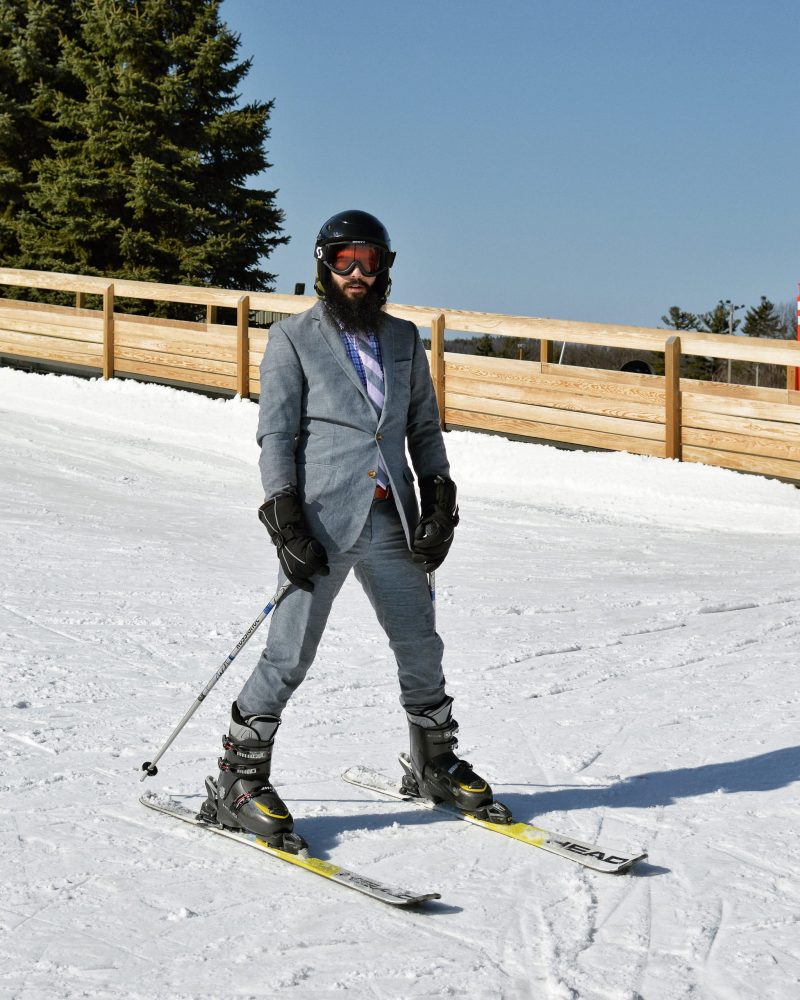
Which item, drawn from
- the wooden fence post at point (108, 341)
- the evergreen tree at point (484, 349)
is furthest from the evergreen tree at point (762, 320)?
the wooden fence post at point (108, 341)

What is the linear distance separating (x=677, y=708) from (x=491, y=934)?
93.6 inches

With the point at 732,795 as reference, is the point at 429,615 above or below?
above

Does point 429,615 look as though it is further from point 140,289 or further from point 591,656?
point 140,289

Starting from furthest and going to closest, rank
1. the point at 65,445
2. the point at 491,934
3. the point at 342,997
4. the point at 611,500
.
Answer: the point at 65,445 < the point at 611,500 < the point at 491,934 < the point at 342,997

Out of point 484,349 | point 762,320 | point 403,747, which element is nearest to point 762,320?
point 762,320

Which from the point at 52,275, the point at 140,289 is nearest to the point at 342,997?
the point at 140,289

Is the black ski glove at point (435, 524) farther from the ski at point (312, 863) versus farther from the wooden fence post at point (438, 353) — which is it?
the wooden fence post at point (438, 353)

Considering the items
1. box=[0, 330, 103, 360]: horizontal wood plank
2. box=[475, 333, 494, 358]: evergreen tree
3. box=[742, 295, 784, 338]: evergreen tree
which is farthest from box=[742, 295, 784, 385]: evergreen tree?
box=[0, 330, 103, 360]: horizontal wood plank

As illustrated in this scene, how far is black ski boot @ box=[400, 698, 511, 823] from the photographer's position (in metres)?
3.86

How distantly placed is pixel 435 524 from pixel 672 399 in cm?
827

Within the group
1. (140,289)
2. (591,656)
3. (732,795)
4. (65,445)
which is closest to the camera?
(732,795)

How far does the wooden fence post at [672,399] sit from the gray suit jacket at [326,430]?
8.12 meters

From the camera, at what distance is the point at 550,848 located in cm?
367

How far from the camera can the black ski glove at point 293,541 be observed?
3443 mm
